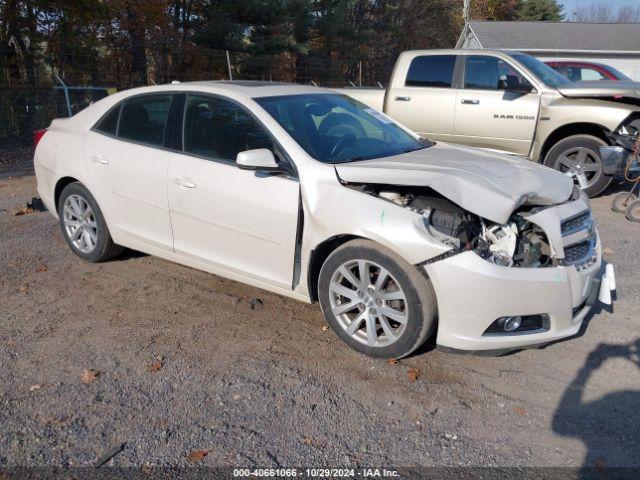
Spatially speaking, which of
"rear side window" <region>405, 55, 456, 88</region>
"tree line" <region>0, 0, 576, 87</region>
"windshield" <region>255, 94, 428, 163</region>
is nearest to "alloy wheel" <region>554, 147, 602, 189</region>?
"rear side window" <region>405, 55, 456, 88</region>

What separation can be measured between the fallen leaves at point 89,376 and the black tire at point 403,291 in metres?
1.54

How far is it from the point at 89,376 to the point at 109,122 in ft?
8.12

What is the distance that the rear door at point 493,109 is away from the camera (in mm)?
7945

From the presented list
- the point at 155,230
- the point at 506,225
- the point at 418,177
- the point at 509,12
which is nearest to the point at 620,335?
the point at 506,225

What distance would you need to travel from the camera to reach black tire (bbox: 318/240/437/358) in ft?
11.2

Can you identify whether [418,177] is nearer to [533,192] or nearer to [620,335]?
[533,192]

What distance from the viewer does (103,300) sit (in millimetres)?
4676

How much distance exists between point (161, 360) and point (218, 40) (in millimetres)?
19648

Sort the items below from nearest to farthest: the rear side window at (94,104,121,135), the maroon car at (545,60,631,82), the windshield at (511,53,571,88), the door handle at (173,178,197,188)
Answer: the door handle at (173,178,197,188)
the rear side window at (94,104,121,135)
the windshield at (511,53,571,88)
the maroon car at (545,60,631,82)

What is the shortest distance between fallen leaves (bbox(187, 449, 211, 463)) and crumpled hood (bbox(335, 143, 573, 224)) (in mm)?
1830

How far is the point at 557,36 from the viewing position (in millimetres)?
30953

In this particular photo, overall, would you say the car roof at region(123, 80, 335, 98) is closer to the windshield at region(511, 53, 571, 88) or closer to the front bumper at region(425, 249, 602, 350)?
the front bumper at region(425, 249, 602, 350)

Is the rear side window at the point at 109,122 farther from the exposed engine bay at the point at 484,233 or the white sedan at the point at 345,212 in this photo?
the exposed engine bay at the point at 484,233

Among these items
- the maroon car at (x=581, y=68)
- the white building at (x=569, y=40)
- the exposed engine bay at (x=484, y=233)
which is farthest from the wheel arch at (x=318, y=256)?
the white building at (x=569, y=40)
